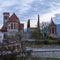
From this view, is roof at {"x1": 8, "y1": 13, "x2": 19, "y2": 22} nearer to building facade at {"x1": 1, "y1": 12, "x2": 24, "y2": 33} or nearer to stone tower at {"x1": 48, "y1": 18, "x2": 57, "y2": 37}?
building facade at {"x1": 1, "y1": 12, "x2": 24, "y2": 33}

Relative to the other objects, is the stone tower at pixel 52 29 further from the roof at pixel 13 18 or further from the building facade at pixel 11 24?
the roof at pixel 13 18

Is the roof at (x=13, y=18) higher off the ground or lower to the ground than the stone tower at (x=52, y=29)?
higher

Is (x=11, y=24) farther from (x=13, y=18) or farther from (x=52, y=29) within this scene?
(x=52, y=29)

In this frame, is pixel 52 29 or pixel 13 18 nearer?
pixel 52 29

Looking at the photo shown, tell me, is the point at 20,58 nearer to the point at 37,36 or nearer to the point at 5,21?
the point at 37,36

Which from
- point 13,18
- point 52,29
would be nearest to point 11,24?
point 13,18

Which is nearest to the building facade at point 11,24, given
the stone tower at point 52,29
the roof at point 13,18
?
the roof at point 13,18

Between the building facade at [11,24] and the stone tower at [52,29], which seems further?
the building facade at [11,24]

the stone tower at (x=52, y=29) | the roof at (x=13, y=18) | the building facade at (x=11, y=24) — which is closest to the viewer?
the stone tower at (x=52, y=29)

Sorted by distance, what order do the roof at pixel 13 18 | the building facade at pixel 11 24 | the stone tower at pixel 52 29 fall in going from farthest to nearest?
the building facade at pixel 11 24 → the roof at pixel 13 18 → the stone tower at pixel 52 29

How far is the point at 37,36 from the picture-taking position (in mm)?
23078

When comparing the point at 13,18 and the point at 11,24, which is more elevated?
Answer: the point at 13,18

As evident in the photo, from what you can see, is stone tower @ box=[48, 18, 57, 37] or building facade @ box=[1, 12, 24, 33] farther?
building facade @ box=[1, 12, 24, 33]

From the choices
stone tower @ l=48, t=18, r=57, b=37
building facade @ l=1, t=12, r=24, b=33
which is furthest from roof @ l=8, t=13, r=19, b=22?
stone tower @ l=48, t=18, r=57, b=37
